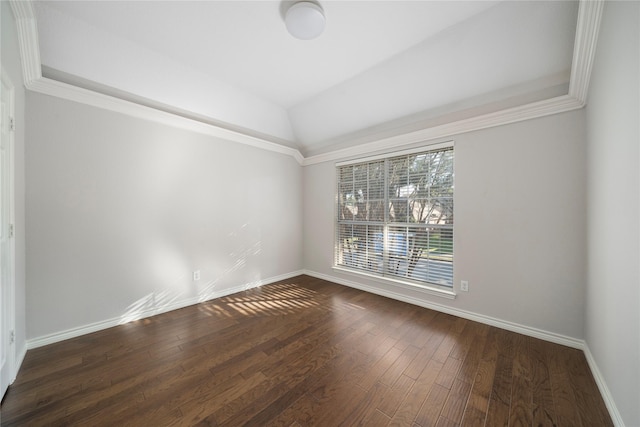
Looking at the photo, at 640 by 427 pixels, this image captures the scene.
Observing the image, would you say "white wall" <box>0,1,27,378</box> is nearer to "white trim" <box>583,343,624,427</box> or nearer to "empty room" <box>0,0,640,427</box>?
"empty room" <box>0,0,640,427</box>

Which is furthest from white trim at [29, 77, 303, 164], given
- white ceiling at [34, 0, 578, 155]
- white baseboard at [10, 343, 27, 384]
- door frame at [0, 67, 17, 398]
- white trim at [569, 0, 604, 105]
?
white trim at [569, 0, 604, 105]

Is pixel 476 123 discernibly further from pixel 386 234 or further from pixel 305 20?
pixel 305 20

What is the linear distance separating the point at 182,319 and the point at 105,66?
2769mm

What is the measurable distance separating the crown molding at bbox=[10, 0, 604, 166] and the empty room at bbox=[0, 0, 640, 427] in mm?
17

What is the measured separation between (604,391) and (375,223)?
8.34 feet

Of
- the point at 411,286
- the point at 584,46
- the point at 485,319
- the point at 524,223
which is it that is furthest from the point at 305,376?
the point at 584,46

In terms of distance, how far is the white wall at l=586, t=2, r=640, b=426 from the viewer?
3.75 ft

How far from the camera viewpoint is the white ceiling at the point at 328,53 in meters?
1.90

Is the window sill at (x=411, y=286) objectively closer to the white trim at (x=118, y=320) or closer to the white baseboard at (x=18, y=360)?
the white trim at (x=118, y=320)

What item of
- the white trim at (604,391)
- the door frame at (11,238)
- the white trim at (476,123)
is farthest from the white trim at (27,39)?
the white trim at (604,391)

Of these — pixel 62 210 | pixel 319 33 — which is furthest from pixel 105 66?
pixel 319 33

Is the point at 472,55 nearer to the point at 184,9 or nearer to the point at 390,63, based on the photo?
the point at 390,63

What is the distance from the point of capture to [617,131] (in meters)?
1.37

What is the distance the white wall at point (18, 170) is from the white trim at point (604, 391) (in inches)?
160
